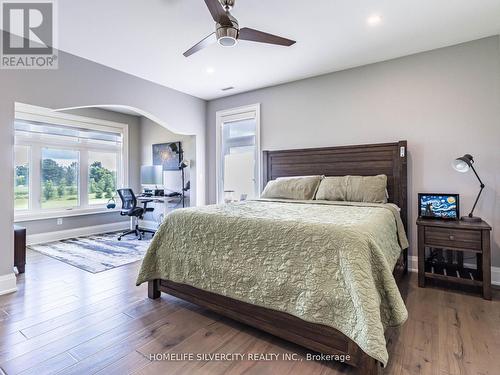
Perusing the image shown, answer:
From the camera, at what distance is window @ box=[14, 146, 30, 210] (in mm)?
4477

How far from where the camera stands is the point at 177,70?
11.9 feet

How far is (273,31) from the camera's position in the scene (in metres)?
2.68

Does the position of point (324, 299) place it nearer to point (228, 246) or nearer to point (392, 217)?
point (228, 246)

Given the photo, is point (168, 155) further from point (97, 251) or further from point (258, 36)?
point (258, 36)

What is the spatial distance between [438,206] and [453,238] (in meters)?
0.44

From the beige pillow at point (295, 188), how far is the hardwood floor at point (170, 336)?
1.49 metres

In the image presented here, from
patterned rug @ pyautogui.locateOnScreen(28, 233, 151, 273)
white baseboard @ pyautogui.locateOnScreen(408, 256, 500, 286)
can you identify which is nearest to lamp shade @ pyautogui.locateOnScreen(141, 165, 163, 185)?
patterned rug @ pyautogui.locateOnScreen(28, 233, 151, 273)

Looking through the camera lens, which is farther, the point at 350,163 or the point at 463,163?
the point at 350,163

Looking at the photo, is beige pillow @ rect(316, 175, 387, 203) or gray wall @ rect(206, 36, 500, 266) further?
beige pillow @ rect(316, 175, 387, 203)

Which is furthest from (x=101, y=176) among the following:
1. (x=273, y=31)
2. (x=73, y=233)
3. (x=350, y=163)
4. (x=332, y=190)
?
(x=350, y=163)

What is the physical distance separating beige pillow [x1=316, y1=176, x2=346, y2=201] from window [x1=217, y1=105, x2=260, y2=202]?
4.45ft

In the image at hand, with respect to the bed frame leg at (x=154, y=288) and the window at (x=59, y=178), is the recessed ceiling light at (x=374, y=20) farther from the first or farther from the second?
the window at (x=59, y=178)

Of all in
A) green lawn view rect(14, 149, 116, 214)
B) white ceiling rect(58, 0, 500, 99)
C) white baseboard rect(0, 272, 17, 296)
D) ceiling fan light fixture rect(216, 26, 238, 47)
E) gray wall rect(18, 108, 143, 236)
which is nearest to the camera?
ceiling fan light fixture rect(216, 26, 238, 47)

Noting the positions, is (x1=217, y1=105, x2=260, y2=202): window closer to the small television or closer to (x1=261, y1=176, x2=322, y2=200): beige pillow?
(x1=261, y1=176, x2=322, y2=200): beige pillow
